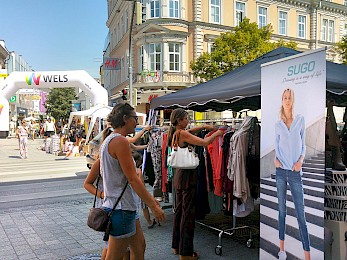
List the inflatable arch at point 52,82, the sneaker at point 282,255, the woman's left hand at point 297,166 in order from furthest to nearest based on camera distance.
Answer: the inflatable arch at point 52,82
the sneaker at point 282,255
the woman's left hand at point 297,166

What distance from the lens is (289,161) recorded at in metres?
3.22

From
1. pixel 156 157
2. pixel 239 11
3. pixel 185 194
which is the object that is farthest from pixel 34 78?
pixel 239 11

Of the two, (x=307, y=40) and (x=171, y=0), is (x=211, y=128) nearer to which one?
(x=171, y=0)

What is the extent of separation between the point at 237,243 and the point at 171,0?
2648 centimetres

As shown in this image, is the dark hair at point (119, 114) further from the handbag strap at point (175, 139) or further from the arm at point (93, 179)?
the handbag strap at point (175, 139)

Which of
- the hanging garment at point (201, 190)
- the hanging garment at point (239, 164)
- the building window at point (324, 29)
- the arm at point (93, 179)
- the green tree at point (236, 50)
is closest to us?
the arm at point (93, 179)

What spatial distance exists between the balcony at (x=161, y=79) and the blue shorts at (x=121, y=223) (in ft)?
83.7

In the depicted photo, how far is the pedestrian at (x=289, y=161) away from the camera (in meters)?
3.10

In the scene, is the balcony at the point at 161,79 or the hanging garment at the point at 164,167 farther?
the balcony at the point at 161,79

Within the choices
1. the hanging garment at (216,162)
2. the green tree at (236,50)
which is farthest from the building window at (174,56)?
the hanging garment at (216,162)

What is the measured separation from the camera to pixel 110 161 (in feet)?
9.82

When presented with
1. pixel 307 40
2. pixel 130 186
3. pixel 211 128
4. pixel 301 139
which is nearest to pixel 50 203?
pixel 211 128

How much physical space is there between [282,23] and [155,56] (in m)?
Result: 13.9

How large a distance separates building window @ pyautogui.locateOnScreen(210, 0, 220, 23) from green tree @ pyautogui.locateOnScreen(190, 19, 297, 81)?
4.55 metres
